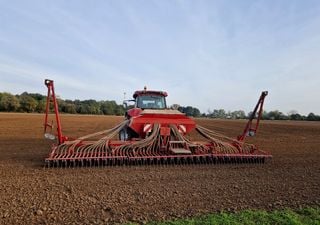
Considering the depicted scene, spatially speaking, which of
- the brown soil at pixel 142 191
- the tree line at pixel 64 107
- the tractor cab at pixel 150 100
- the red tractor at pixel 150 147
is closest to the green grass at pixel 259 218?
the brown soil at pixel 142 191

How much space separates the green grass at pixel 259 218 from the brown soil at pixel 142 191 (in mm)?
245

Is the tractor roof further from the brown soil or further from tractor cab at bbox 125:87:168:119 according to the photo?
the brown soil

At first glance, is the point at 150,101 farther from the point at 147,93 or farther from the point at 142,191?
the point at 142,191

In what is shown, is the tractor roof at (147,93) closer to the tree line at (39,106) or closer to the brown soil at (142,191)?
the brown soil at (142,191)

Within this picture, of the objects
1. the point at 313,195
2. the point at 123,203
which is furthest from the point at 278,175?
the point at 123,203

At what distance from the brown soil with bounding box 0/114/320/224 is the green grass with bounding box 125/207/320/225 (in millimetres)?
245

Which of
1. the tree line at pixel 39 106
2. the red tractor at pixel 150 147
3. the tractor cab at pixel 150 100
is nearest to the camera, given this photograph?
the red tractor at pixel 150 147

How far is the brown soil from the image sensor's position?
13.0 feet

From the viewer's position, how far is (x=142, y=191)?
4.98 metres

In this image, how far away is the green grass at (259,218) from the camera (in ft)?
11.9

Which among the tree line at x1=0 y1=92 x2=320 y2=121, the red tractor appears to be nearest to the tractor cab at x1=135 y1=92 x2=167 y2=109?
the red tractor

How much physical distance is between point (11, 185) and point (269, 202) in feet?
14.8

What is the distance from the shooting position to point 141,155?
290 inches

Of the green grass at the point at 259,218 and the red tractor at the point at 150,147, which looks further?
the red tractor at the point at 150,147
